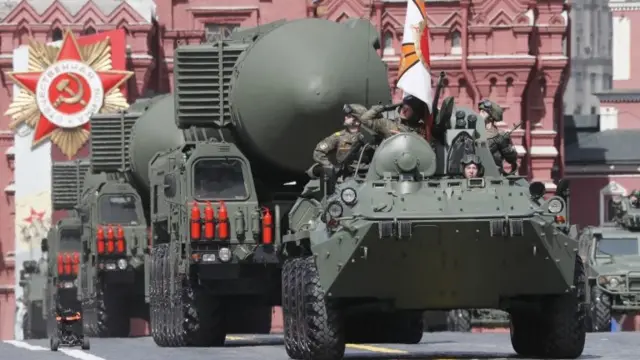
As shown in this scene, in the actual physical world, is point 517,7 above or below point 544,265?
above

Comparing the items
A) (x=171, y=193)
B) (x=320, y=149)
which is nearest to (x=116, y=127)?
(x=171, y=193)

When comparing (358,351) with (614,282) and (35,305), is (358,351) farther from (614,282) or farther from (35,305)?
(35,305)

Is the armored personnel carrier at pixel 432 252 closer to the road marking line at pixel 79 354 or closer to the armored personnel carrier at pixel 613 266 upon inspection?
the road marking line at pixel 79 354

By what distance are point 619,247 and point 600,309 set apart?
201cm

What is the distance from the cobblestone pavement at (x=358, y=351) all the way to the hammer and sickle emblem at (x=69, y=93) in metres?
39.8

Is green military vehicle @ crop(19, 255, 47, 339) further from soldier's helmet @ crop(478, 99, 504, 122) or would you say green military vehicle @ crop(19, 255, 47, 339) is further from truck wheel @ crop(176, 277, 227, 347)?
soldier's helmet @ crop(478, 99, 504, 122)

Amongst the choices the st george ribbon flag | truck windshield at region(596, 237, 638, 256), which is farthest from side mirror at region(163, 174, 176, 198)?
truck windshield at region(596, 237, 638, 256)

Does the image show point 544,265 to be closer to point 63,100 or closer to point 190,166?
point 190,166

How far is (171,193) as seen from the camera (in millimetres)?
30984

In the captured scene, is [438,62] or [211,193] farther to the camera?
[438,62]

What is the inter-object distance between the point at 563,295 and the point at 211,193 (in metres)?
9.03

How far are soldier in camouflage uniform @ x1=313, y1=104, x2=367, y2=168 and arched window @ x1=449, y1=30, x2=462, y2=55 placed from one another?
4852 cm

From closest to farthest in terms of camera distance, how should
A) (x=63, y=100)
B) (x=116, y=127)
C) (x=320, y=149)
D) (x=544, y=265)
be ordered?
1. (x=544, y=265)
2. (x=320, y=149)
3. (x=116, y=127)
4. (x=63, y=100)

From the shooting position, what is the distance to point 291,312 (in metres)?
22.2
